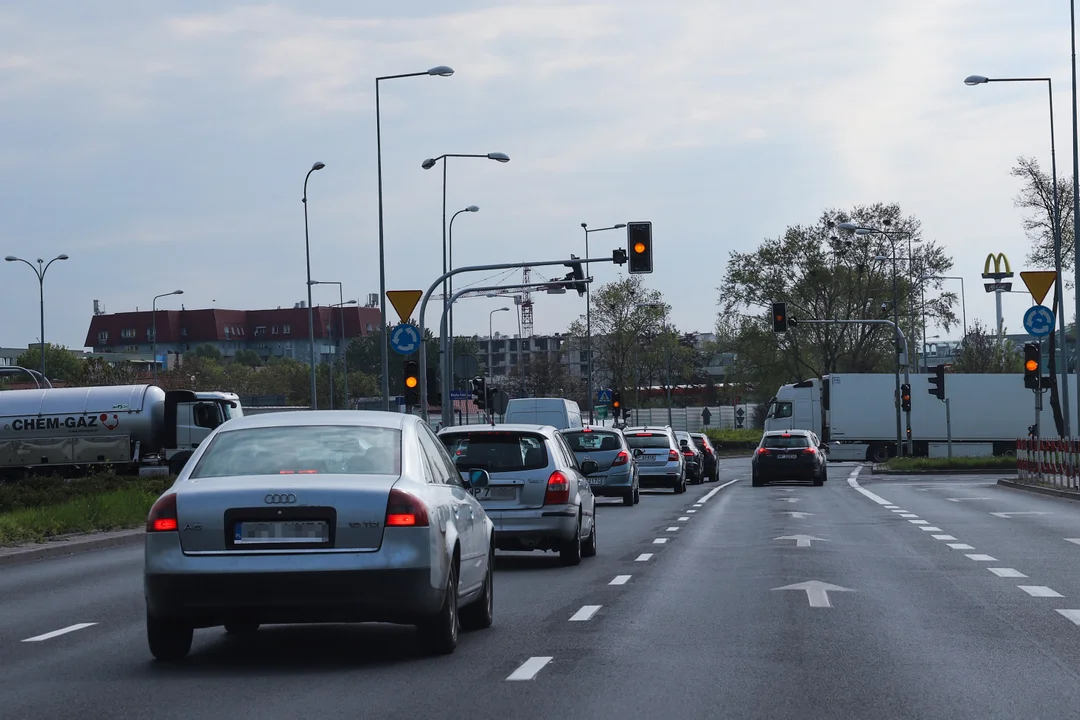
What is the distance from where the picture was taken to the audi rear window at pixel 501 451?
54.1 ft

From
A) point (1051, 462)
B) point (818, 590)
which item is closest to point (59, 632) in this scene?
point (818, 590)

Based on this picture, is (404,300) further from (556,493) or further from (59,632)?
(59,632)

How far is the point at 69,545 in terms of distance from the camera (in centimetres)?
1983

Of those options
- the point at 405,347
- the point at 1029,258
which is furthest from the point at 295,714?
the point at 1029,258

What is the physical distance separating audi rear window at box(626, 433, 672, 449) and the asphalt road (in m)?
19.6

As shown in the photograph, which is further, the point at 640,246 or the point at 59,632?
the point at 640,246

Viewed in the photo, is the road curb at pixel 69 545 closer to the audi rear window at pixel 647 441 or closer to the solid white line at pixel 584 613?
the solid white line at pixel 584 613

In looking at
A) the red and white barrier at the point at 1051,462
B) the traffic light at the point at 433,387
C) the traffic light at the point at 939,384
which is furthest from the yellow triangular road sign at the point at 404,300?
the traffic light at the point at 939,384

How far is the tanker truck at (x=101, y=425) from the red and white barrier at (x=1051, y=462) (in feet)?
75.2

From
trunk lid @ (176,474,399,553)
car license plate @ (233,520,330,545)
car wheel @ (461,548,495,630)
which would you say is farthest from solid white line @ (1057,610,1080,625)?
car license plate @ (233,520,330,545)

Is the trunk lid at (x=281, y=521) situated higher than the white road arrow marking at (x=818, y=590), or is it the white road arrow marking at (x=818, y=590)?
the trunk lid at (x=281, y=521)

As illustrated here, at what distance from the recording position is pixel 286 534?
9.02 m

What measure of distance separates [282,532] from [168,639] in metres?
1.05

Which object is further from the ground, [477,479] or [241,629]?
[477,479]
